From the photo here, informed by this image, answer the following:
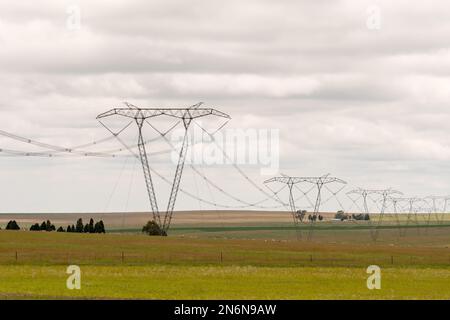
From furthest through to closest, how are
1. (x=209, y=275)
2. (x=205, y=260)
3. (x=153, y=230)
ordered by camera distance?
(x=153, y=230) < (x=205, y=260) < (x=209, y=275)

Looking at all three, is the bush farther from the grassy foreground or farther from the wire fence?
the wire fence

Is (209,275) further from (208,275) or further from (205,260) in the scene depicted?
(205,260)

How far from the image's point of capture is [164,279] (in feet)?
234

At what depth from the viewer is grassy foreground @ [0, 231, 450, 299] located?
58.8 meters

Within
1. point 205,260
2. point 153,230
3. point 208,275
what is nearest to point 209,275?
point 208,275

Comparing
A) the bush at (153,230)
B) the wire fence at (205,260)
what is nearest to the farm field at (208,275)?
the wire fence at (205,260)

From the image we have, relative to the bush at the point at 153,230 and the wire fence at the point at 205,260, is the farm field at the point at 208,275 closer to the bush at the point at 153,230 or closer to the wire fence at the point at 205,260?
the wire fence at the point at 205,260

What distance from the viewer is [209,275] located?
3083 inches

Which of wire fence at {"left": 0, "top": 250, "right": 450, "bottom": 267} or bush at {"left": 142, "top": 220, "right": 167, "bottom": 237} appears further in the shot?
bush at {"left": 142, "top": 220, "right": 167, "bottom": 237}

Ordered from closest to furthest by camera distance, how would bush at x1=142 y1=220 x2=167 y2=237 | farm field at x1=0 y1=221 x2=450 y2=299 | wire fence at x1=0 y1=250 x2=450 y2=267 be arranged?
1. farm field at x1=0 y1=221 x2=450 y2=299
2. wire fence at x1=0 y1=250 x2=450 y2=267
3. bush at x1=142 y1=220 x2=167 y2=237

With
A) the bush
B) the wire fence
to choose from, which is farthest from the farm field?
the bush

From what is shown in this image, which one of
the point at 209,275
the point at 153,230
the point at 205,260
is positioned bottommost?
the point at 209,275
